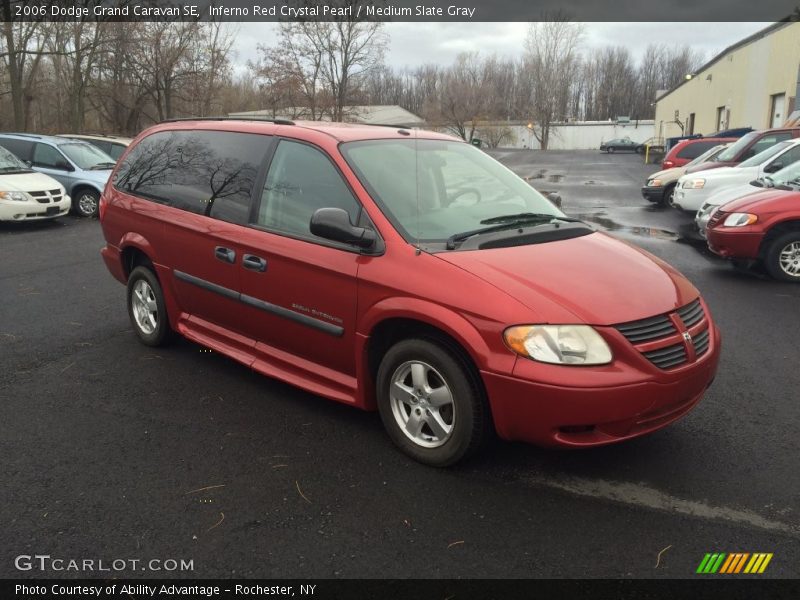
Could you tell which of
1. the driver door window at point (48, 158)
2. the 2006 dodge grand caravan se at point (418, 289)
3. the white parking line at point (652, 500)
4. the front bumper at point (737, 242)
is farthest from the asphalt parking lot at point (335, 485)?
the driver door window at point (48, 158)

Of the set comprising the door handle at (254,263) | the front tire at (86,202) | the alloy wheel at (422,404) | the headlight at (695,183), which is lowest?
the alloy wheel at (422,404)

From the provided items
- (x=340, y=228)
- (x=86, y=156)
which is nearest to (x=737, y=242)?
(x=340, y=228)

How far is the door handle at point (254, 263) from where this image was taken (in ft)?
13.3

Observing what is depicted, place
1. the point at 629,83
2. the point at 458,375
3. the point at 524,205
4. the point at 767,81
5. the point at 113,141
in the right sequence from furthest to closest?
the point at 629,83
the point at 767,81
the point at 113,141
the point at 524,205
the point at 458,375

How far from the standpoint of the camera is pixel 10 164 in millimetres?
13250

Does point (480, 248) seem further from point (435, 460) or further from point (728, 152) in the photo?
point (728, 152)

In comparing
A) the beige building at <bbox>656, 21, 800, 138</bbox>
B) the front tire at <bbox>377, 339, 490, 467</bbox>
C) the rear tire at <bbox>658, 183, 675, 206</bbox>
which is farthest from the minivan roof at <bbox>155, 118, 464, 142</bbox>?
the beige building at <bbox>656, 21, 800, 138</bbox>

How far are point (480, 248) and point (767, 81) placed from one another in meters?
31.3

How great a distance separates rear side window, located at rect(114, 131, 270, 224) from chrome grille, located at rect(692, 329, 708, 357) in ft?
9.24

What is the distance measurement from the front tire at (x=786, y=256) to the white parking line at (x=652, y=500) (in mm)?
5758

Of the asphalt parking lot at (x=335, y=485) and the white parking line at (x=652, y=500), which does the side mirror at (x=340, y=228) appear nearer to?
the asphalt parking lot at (x=335, y=485)

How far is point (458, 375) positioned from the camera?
3.20 m

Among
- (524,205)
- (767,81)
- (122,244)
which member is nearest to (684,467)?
(524,205)

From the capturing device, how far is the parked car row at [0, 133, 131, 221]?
12398 mm
